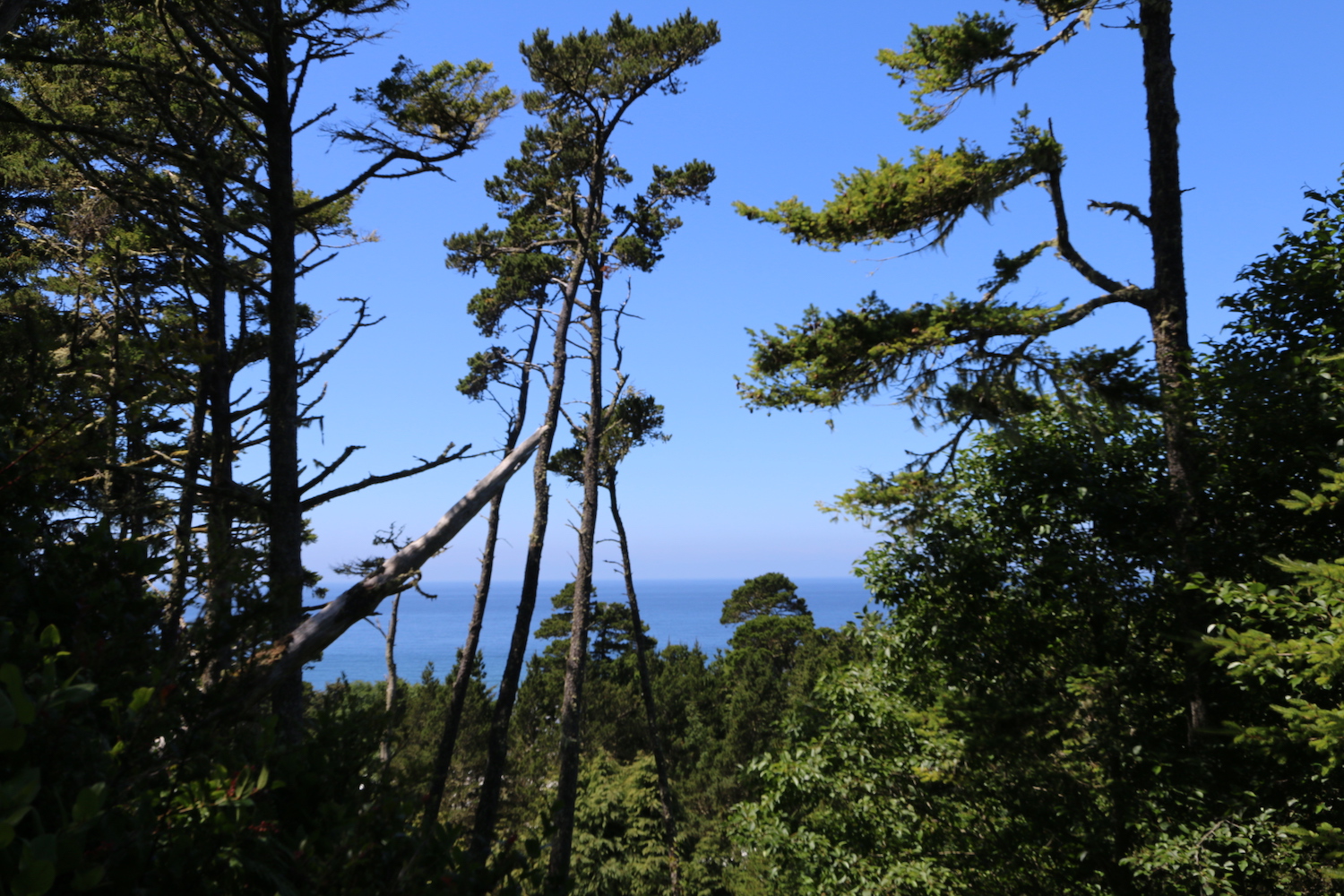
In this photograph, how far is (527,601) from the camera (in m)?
13.3

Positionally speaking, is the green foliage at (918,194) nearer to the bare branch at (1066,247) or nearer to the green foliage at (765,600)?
the bare branch at (1066,247)

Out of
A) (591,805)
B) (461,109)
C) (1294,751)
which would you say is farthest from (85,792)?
(591,805)

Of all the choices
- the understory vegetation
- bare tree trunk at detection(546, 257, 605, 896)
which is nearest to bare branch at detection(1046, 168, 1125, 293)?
the understory vegetation

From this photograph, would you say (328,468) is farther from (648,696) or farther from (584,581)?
(648,696)

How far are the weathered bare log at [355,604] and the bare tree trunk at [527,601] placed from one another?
599cm

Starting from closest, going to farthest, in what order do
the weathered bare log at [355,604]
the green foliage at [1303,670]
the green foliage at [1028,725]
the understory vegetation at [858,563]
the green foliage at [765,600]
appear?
the understory vegetation at [858,563]
the weathered bare log at [355,604]
the green foliage at [1303,670]
the green foliage at [1028,725]
the green foliage at [765,600]

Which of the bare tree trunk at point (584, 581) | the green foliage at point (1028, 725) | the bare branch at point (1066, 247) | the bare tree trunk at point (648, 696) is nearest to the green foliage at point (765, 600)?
the bare tree trunk at point (648, 696)

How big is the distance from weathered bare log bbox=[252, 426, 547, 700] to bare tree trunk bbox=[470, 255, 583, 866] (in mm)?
5988

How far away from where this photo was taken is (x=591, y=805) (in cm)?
1966

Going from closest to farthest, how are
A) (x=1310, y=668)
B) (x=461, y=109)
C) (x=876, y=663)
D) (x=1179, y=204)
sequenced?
(x=1310, y=668)
(x=461, y=109)
(x=1179, y=204)
(x=876, y=663)

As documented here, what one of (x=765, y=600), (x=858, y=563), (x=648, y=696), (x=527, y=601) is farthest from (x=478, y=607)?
(x=765, y=600)

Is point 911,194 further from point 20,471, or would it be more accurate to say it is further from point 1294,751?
point 20,471

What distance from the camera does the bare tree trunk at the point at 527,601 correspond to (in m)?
12.5

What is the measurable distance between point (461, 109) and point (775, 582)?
123 ft
